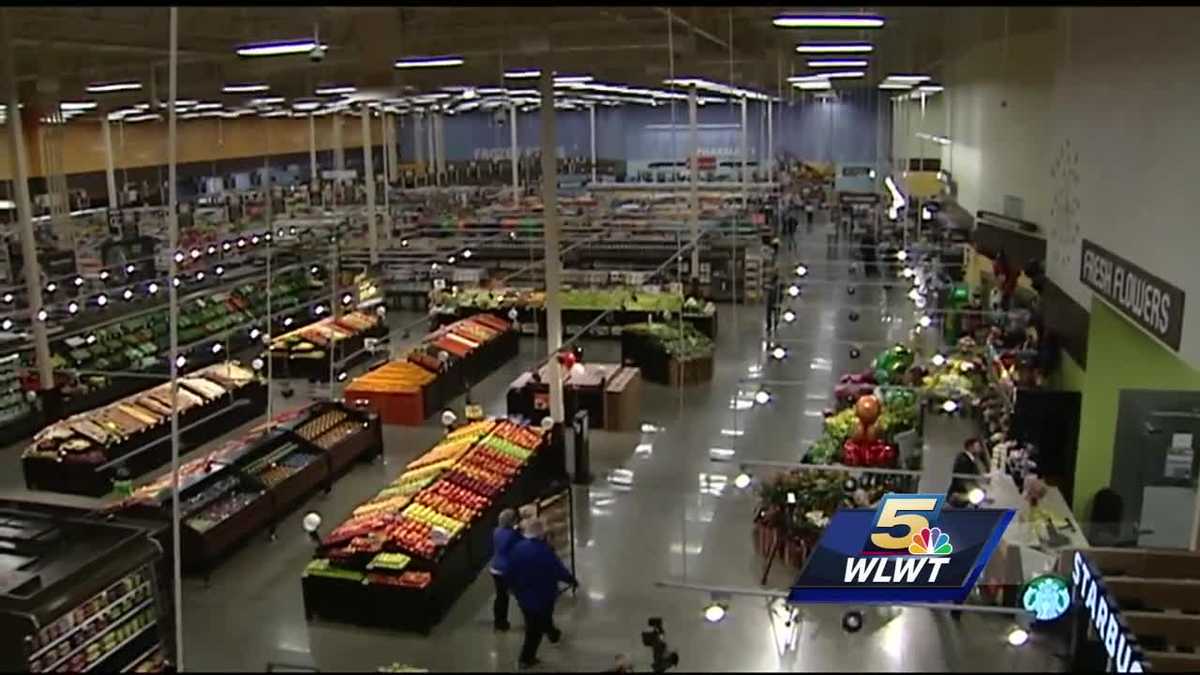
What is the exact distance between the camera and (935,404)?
13.9 meters

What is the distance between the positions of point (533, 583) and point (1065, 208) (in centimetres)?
745

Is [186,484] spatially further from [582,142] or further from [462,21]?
[582,142]

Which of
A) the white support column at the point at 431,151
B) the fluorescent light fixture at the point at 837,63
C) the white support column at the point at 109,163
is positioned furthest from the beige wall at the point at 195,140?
the fluorescent light fixture at the point at 837,63

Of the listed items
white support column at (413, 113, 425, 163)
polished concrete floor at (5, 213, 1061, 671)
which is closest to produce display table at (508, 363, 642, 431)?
polished concrete floor at (5, 213, 1061, 671)

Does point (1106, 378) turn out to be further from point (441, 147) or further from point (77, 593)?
point (441, 147)

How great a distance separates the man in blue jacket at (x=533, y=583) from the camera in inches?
314

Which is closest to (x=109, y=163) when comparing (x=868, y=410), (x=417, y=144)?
(x=417, y=144)

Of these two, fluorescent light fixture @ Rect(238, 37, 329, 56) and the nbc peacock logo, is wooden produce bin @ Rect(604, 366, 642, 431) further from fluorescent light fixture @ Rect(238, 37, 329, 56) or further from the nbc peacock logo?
the nbc peacock logo

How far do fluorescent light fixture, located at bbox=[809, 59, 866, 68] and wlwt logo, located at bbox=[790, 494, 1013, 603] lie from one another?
12732mm

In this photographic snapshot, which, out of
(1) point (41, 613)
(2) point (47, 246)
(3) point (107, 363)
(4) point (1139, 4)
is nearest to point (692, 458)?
(1) point (41, 613)

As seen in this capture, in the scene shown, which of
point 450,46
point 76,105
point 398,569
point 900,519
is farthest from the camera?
point 76,105

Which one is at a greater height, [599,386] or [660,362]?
[599,386]

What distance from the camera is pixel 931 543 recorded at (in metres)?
5.46

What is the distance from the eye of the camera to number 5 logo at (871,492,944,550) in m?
5.44
